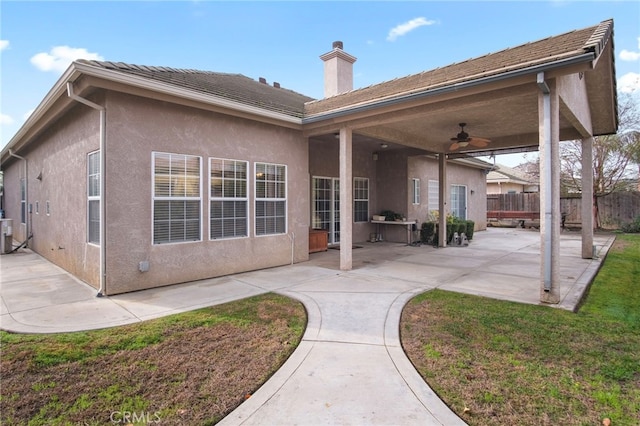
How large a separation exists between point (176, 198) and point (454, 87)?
5467 millimetres

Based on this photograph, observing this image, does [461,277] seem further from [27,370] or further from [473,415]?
[27,370]

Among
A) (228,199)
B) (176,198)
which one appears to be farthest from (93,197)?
(228,199)

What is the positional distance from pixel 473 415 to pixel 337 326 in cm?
203

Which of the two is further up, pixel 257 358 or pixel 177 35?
pixel 177 35

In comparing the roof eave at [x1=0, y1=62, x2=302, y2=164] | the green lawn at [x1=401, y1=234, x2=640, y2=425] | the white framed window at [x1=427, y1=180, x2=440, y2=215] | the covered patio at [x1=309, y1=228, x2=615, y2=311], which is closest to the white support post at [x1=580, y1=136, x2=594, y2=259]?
the covered patio at [x1=309, y1=228, x2=615, y2=311]

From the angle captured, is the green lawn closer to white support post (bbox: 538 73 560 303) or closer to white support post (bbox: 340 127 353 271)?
white support post (bbox: 538 73 560 303)

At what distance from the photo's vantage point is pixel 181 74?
709cm

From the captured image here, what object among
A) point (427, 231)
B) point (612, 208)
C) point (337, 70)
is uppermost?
point (337, 70)

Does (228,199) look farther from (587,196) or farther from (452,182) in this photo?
(452,182)

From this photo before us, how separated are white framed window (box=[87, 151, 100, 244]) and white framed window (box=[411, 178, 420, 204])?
10.9 metres

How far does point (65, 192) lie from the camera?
774 centimetres

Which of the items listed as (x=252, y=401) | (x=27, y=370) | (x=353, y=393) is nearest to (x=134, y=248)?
(x=27, y=370)

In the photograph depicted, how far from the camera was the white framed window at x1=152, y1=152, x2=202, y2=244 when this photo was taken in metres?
6.24

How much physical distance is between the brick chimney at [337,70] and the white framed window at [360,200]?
3.45 metres
